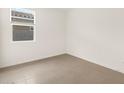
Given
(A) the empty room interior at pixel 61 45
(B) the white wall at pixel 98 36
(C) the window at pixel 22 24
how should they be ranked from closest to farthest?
(A) the empty room interior at pixel 61 45, (B) the white wall at pixel 98 36, (C) the window at pixel 22 24

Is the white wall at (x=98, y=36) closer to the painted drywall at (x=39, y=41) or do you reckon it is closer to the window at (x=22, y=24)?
the painted drywall at (x=39, y=41)

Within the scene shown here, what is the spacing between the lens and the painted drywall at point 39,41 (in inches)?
135

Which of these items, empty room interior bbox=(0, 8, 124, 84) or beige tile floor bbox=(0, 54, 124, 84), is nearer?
beige tile floor bbox=(0, 54, 124, 84)

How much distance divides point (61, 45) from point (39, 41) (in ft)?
4.12

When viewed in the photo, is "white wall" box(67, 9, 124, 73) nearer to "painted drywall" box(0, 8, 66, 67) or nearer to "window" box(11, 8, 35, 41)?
"painted drywall" box(0, 8, 66, 67)

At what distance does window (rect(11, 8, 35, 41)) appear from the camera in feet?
12.0

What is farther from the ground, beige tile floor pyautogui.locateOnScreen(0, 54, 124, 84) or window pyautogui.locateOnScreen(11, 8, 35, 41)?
window pyautogui.locateOnScreen(11, 8, 35, 41)

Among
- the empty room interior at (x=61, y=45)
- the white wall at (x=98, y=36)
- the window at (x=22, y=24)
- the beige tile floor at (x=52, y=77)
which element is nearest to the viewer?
the beige tile floor at (x=52, y=77)

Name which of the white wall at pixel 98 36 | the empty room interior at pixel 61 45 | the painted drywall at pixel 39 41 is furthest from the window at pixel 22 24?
the white wall at pixel 98 36

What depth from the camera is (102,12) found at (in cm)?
377

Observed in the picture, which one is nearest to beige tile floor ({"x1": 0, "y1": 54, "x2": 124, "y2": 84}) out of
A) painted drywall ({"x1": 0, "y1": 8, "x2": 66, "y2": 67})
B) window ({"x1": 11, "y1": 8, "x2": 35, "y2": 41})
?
painted drywall ({"x1": 0, "y1": 8, "x2": 66, "y2": 67})

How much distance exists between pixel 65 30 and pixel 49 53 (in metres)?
1.38
